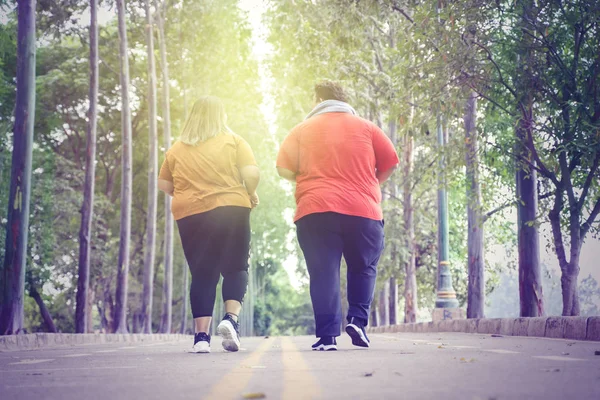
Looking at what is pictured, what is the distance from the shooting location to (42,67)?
35.7m

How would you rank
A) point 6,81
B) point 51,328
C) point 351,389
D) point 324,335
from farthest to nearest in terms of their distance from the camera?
point 51,328 → point 6,81 → point 324,335 → point 351,389

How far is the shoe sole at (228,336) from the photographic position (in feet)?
25.8

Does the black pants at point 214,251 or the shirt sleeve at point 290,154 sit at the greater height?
the shirt sleeve at point 290,154

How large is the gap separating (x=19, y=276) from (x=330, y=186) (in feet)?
25.3

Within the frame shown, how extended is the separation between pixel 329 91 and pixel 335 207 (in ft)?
3.99

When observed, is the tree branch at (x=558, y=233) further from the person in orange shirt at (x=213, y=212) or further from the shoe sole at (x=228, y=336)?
the shoe sole at (x=228, y=336)

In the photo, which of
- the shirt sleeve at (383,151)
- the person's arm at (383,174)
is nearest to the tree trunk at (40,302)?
the person's arm at (383,174)

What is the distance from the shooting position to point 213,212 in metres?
8.02

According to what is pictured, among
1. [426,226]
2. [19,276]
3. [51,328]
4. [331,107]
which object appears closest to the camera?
[331,107]

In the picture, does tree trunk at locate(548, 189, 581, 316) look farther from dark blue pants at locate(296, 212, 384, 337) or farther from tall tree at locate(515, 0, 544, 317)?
dark blue pants at locate(296, 212, 384, 337)

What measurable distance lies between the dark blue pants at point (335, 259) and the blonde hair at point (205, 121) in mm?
1168

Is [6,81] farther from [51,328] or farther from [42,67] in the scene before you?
[51,328]

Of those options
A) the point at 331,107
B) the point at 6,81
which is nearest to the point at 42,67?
the point at 6,81

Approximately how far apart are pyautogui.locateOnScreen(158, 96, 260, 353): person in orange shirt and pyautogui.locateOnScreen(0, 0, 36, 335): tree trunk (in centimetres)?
652
